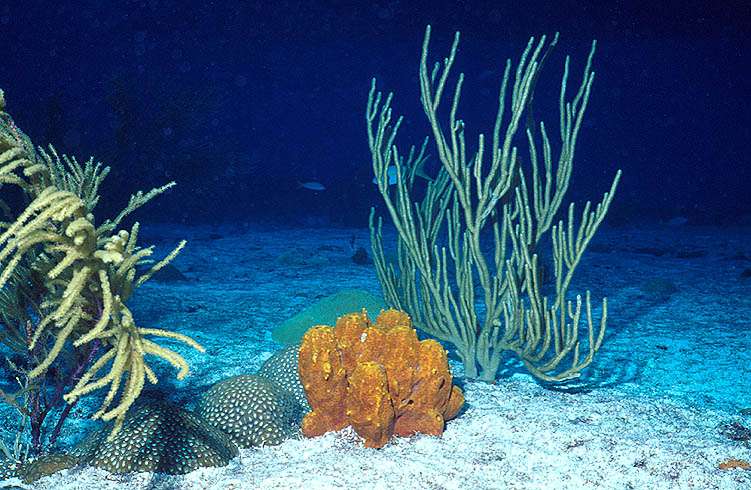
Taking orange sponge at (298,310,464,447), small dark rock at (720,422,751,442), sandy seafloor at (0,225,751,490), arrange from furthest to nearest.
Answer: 1. small dark rock at (720,422,751,442)
2. orange sponge at (298,310,464,447)
3. sandy seafloor at (0,225,751,490)

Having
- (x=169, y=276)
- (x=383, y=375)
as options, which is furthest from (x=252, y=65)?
(x=383, y=375)

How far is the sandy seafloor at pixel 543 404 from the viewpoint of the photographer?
8.70 feet

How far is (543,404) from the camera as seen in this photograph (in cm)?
368

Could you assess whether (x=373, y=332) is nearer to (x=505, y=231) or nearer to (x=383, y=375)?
(x=383, y=375)

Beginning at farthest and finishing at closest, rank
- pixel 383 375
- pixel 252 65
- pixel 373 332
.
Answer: pixel 252 65 → pixel 373 332 → pixel 383 375

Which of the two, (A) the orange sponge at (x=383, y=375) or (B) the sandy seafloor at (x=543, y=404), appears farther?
(A) the orange sponge at (x=383, y=375)

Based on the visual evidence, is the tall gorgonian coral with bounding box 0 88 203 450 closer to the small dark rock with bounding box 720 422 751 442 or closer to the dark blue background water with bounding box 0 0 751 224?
the small dark rock with bounding box 720 422 751 442

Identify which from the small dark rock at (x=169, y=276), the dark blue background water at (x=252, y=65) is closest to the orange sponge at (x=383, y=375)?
the small dark rock at (x=169, y=276)

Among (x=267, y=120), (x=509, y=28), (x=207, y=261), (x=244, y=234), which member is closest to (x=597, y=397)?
(x=207, y=261)

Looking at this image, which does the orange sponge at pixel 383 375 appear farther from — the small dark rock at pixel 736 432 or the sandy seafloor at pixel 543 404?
the small dark rock at pixel 736 432

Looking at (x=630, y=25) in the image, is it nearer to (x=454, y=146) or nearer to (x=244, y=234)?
(x=244, y=234)

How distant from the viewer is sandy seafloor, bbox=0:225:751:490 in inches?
104

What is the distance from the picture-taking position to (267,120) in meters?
134

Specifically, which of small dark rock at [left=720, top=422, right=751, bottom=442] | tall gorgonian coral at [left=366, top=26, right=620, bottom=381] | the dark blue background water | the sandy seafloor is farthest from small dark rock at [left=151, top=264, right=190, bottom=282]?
small dark rock at [left=720, top=422, right=751, bottom=442]
